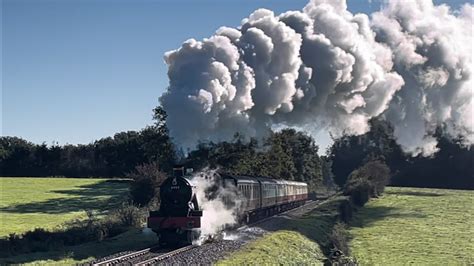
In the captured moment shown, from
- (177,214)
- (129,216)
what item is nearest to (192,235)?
(177,214)

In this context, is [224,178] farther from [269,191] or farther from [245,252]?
[269,191]

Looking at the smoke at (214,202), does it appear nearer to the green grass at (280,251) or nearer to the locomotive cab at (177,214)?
the locomotive cab at (177,214)

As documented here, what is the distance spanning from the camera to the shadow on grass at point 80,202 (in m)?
42.4

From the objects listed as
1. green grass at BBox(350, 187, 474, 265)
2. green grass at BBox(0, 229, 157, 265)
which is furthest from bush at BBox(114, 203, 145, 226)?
green grass at BBox(350, 187, 474, 265)

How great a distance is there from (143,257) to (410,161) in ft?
225

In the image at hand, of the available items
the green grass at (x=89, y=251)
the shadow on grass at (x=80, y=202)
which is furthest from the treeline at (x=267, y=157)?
the shadow on grass at (x=80, y=202)

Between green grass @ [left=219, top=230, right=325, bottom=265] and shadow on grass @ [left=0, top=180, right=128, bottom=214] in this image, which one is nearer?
green grass @ [left=219, top=230, right=325, bottom=265]

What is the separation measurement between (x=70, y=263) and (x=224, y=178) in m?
9.69

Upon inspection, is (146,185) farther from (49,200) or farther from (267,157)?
(267,157)

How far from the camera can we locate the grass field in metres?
34.8

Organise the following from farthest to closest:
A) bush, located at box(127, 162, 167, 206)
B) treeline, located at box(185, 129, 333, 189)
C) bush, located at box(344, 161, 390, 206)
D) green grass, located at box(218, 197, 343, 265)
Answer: bush, located at box(344, 161, 390, 206) → bush, located at box(127, 162, 167, 206) → treeline, located at box(185, 129, 333, 189) → green grass, located at box(218, 197, 343, 265)

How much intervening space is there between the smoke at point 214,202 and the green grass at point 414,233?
6.07 metres

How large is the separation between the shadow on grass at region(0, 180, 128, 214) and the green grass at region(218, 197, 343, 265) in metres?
16.8

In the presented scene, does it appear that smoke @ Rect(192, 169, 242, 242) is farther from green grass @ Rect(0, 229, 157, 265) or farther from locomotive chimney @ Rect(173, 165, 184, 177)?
green grass @ Rect(0, 229, 157, 265)
